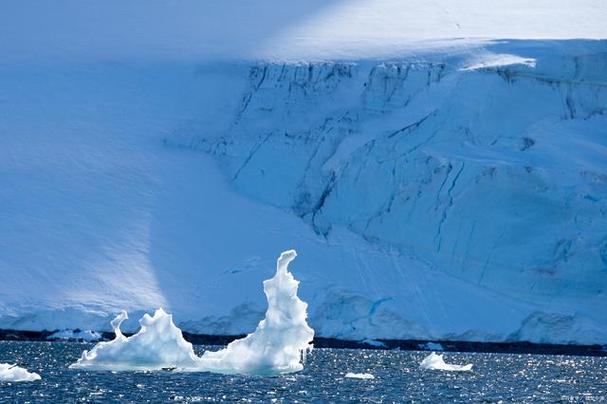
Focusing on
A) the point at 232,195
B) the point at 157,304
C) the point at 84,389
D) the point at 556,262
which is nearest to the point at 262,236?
the point at 232,195

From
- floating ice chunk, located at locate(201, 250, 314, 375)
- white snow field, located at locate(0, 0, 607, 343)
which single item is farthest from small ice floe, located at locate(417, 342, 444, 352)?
floating ice chunk, located at locate(201, 250, 314, 375)

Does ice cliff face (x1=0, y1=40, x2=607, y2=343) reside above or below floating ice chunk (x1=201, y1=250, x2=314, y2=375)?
above

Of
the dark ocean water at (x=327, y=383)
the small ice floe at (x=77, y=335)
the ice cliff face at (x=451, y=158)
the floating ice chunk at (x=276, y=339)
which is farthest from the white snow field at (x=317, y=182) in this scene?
the floating ice chunk at (x=276, y=339)

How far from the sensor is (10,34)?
180 feet

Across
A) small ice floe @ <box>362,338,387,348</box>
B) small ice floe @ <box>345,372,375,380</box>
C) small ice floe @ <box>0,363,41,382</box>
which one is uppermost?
small ice floe @ <box>362,338,387,348</box>

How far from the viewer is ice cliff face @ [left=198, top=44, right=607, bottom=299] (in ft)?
146

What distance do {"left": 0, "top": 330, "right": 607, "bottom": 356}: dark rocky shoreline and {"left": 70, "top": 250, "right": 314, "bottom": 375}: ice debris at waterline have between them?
8.42 m

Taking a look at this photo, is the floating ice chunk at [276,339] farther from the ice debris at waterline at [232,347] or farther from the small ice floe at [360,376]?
the small ice floe at [360,376]

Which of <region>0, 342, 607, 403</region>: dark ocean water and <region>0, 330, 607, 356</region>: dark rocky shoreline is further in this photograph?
<region>0, 330, 607, 356</region>: dark rocky shoreline

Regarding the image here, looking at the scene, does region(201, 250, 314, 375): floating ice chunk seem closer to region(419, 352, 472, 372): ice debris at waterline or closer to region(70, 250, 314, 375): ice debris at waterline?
region(70, 250, 314, 375): ice debris at waterline

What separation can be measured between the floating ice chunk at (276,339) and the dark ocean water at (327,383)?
34cm

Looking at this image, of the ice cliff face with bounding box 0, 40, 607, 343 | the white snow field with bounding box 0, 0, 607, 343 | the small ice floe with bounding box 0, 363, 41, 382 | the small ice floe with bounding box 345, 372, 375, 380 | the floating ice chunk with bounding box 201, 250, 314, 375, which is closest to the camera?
the small ice floe with bounding box 0, 363, 41, 382

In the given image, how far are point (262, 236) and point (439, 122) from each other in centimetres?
682

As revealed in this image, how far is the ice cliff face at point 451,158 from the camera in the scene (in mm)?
44594
